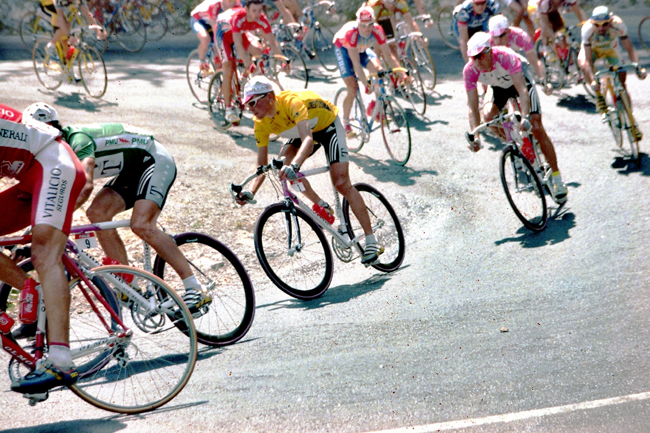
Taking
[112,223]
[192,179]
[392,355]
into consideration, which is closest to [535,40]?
[192,179]

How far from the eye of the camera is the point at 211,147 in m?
10.2

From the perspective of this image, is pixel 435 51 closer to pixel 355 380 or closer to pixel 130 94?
pixel 130 94

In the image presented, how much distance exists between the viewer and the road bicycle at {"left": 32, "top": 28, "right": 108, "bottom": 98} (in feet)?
39.6

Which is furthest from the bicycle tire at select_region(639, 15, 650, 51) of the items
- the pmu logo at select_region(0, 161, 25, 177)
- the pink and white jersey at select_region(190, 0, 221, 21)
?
the pmu logo at select_region(0, 161, 25, 177)

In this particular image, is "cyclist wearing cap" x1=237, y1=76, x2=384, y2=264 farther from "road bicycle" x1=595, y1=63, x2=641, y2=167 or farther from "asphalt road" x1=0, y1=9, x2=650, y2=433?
"road bicycle" x1=595, y1=63, x2=641, y2=167

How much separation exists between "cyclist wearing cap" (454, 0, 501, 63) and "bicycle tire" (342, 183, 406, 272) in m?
5.40

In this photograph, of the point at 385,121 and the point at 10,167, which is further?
the point at 385,121

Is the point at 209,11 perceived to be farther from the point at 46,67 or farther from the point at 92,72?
the point at 46,67

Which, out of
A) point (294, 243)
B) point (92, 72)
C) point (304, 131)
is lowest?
point (294, 243)

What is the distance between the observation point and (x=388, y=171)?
9.70m

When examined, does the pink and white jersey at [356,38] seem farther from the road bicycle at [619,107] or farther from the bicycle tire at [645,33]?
the bicycle tire at [645,33]

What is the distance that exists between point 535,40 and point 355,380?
1028 centimetres

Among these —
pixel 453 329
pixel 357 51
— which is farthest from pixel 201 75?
pixel 453 329

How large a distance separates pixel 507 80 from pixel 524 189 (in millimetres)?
1428
